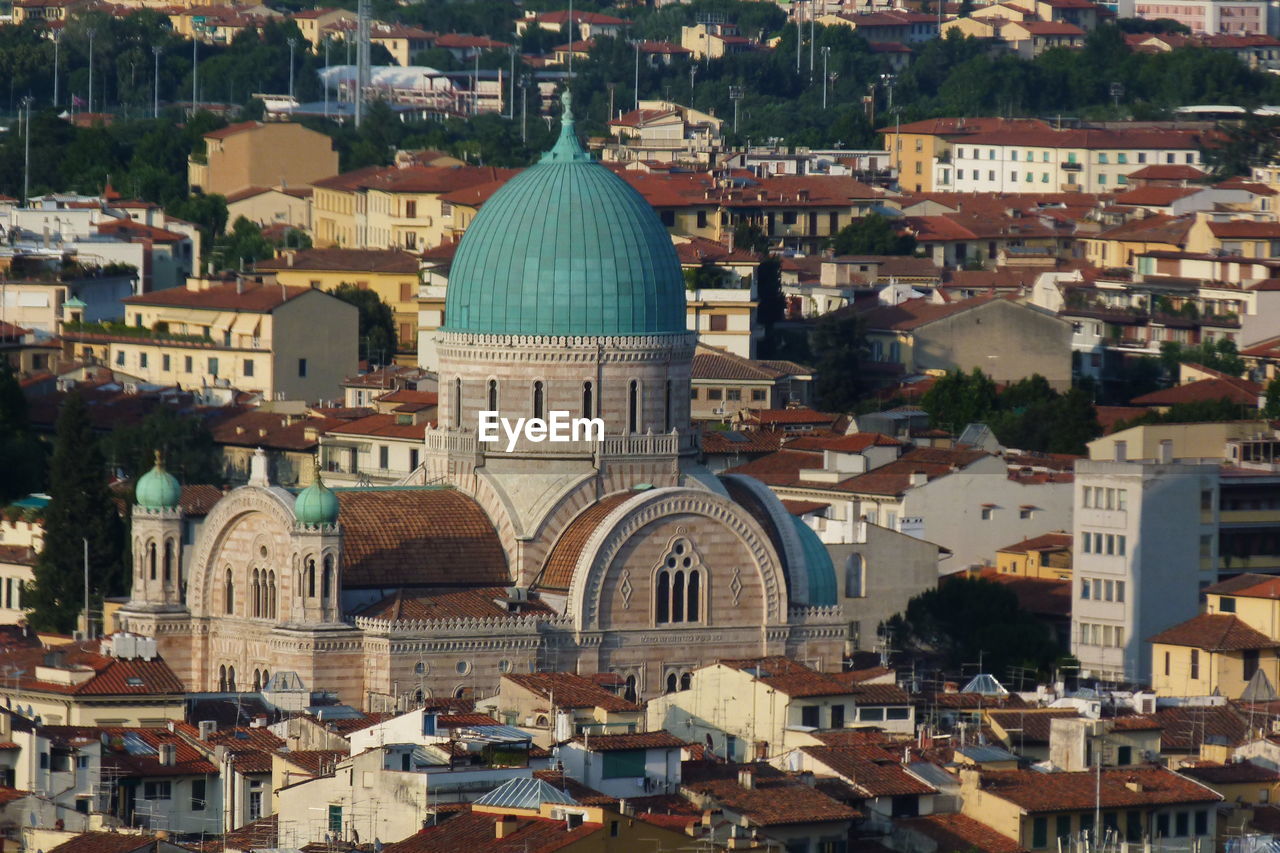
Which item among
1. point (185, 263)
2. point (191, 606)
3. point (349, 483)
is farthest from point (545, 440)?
point (185, 263)

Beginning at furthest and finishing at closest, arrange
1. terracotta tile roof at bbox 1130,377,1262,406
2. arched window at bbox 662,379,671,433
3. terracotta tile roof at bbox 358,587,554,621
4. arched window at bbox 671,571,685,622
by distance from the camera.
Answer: terracotta tile roof at bbox 1130,377,1262,406
arched window at bbox 662,379,671,433
arched window at bbox 671,571,685,622
terracotta tile roof at bbox 358,587,554,621

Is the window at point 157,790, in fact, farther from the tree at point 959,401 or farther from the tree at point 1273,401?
the tree at point 959,401

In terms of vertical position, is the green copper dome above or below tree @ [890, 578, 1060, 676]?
above

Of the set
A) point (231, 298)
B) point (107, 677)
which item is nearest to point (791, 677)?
point (107, 677)

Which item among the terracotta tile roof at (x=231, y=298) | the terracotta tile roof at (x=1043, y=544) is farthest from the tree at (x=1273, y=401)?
the terracotta tile roof at (x=231, y=298)

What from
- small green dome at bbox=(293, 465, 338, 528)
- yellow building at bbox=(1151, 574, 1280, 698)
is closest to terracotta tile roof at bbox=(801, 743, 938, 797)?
small green dome at bbox=(293, 465, 338, 528)

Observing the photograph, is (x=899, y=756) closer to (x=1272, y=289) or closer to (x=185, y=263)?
(x=1272, y=289)

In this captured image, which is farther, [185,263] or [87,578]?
[185,263]

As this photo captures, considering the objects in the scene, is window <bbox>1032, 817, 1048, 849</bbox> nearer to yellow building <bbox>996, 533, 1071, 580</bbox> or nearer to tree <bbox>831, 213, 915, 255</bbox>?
yellow building <bbox>996, 533, 1071, 580</bbox>
